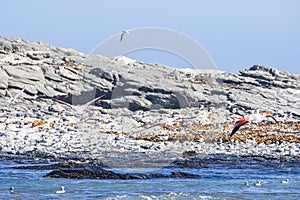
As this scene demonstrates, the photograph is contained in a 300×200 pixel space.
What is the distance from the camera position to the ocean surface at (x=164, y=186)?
1738cm

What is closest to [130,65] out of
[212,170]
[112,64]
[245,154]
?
[112,64]

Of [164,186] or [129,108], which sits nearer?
[164,186]

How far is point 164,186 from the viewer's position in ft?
62.6

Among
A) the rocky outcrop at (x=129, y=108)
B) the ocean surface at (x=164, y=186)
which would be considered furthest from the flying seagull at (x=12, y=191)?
the rocky outcrop at (x=129, y=108)

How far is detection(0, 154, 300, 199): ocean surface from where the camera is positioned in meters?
17.4

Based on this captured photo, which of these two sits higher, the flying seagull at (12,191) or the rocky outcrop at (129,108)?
the rocky outcrop at (129,108)

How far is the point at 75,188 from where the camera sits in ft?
60.2

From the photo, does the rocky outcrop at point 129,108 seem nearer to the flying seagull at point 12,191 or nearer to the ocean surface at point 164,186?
the ocean surface at point 164,186

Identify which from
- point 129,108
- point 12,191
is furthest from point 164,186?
point 129,108

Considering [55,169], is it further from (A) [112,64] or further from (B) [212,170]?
(A) [112,64]

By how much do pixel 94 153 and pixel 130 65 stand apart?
28295 millimetres

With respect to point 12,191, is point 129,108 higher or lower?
higher

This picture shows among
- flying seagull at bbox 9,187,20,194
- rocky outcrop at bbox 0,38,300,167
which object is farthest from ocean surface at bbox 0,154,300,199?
rocky outcrop at bbox 0,38,300,167

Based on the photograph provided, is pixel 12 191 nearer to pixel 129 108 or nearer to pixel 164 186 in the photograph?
pixel 164 186
